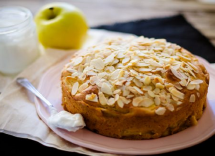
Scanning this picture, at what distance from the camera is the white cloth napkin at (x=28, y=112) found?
1.17 m

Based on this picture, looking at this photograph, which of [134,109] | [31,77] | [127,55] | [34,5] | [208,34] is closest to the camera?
[134,109]

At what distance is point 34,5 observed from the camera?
286 cm

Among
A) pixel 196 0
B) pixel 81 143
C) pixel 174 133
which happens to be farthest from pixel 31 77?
pixel 196 0

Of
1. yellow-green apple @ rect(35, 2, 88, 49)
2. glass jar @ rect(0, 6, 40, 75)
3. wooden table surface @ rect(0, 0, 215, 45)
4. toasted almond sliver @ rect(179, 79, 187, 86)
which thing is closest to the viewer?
toasted almond sliver @ rect(179, 79, 187, 86)

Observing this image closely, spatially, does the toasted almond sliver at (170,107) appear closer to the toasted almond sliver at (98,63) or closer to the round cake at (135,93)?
the round cake at (135,93)

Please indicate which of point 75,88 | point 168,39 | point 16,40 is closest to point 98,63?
point 75,88

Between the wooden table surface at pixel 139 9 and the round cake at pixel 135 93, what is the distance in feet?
4.12

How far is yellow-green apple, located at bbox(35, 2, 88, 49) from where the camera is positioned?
1889 mm

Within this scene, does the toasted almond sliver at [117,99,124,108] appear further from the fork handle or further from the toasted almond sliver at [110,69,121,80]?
the fork handle

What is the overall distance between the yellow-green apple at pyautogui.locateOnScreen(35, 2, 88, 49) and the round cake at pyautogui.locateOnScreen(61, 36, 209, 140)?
64cm

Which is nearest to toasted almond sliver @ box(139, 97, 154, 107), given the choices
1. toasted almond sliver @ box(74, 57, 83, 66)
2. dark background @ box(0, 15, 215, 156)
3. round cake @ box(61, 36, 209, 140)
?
round cake @ box(61, 36, 209, 140)

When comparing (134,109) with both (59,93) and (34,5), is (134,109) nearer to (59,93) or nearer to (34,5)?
(59,93)

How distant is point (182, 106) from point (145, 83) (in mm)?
182

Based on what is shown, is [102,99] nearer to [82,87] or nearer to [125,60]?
[82,87]
